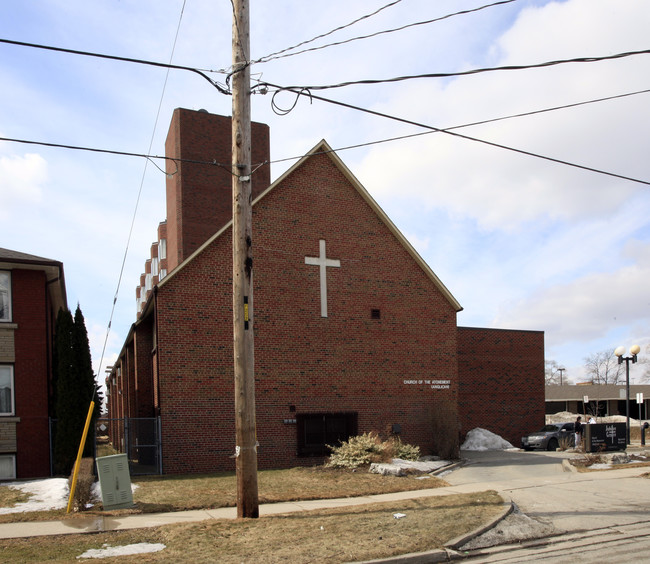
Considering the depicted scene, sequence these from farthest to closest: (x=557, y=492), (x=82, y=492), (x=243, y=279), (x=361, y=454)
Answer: (x=361, y=454)
(x=557, y=492)
(x=82, y=492)
(x=243, y=279)

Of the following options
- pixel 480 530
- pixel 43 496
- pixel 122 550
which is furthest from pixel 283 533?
pixel 43 496

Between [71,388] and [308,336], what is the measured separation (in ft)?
25.7

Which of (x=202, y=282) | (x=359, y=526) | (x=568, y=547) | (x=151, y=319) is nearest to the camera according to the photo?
(x=568, y=547)

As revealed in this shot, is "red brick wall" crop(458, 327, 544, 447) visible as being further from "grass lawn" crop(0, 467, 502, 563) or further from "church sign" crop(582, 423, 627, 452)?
"grass lawn" crop(0, 467, 502, 563)

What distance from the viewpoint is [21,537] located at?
34.0 feet

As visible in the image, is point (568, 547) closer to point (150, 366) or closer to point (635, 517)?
point (635, 517)

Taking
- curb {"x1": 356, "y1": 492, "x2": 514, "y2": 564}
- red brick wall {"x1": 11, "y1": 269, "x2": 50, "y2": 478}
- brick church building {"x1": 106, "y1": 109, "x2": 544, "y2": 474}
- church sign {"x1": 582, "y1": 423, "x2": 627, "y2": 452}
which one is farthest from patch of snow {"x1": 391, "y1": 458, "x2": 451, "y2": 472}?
red brick wall {"x1": 11, "y1": 269, "x2": 50, "y2": 478}

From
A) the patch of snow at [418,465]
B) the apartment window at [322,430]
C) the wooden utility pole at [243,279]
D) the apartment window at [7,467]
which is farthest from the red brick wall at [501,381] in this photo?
the wooden utility pole at [243,279]

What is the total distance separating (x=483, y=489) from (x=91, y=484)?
900 centimetres

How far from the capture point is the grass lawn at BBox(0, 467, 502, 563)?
902 centimetres

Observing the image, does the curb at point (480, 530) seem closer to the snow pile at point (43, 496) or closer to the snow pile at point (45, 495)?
the snow pile at point (45, 495)

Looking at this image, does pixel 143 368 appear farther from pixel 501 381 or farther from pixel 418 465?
pixel 501 381

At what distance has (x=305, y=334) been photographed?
22.6 meters

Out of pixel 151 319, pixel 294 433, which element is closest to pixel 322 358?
pixel 294 433
